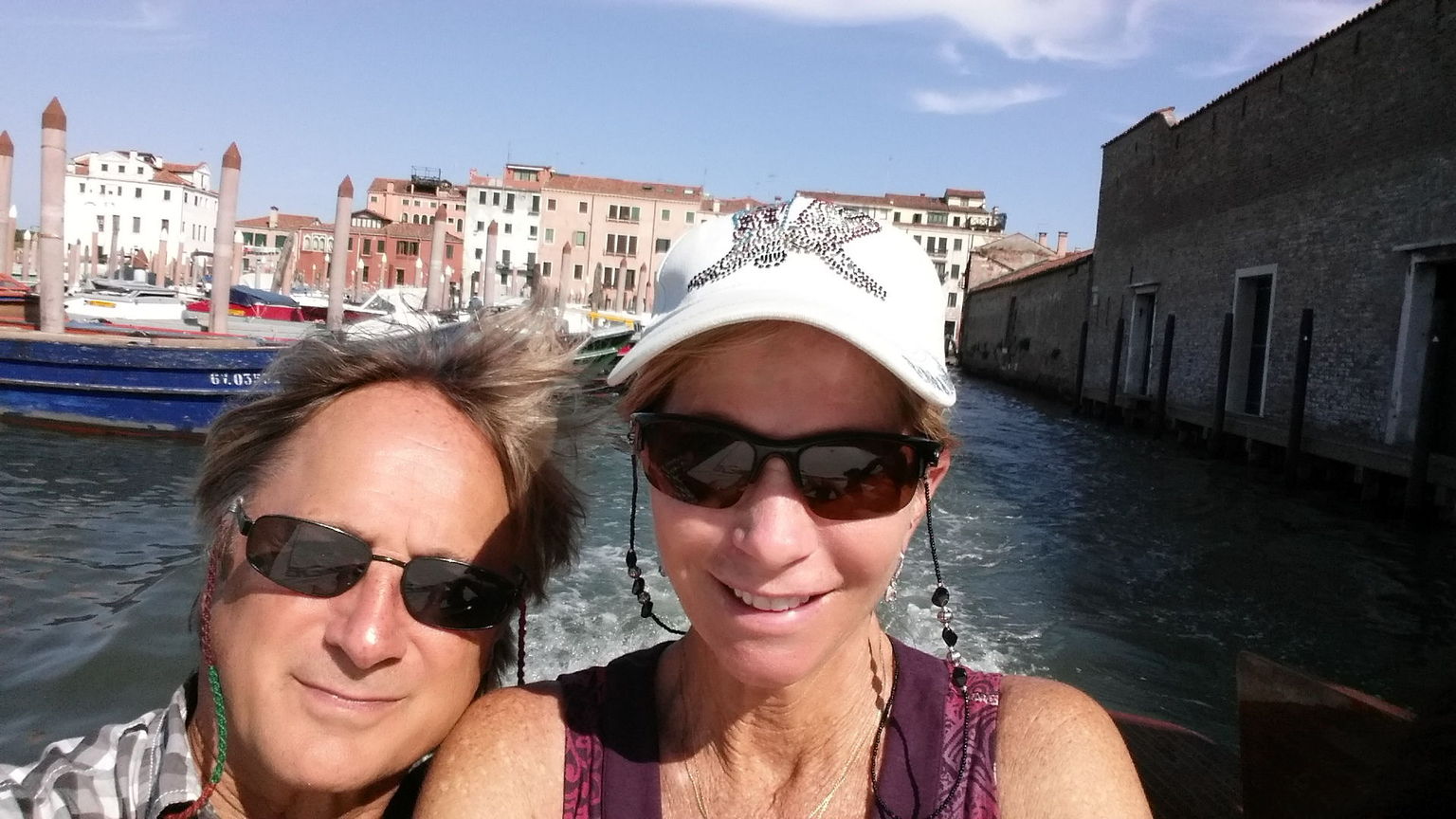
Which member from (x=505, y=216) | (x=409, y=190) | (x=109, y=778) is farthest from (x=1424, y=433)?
(x=409, y=190)

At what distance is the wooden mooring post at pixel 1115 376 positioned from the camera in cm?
2305

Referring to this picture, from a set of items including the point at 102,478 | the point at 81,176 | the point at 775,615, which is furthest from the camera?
the point at 81,176

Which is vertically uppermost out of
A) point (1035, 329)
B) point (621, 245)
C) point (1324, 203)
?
point (621, 245)

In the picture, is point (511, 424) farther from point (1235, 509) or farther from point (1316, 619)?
point (1235, 509)

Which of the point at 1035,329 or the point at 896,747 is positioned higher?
the point at 1035,329

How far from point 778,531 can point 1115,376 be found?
924 inches

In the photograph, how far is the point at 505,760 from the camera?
4.53ft

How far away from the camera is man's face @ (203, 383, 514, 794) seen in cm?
146

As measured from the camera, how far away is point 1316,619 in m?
7.89

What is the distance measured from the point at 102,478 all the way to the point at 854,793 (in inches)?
430

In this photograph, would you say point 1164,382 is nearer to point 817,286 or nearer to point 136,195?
point 817,286

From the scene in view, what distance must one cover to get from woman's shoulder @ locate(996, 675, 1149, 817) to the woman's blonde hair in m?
0.39

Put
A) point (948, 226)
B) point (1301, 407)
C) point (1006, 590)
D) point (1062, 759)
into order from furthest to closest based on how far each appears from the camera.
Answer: point (948, 226)
point (1301, 407)
point (1006, 590)
point (1062, 759)

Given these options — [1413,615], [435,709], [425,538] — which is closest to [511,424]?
[425,538]
